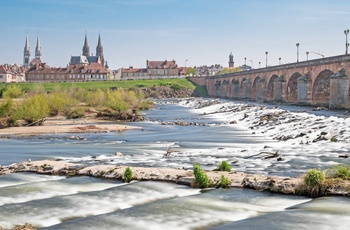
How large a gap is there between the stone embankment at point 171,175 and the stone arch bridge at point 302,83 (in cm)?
4007

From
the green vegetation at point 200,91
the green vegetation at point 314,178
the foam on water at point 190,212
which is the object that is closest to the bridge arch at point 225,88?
the green vegetation at point 200,91

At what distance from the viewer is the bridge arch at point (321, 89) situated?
223ft

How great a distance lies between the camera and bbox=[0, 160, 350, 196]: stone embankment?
59.0 feet

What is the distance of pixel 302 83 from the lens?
7031cm

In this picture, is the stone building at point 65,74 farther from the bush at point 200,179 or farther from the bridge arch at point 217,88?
the bush at point 200,179

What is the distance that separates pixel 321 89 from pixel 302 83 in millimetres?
2837

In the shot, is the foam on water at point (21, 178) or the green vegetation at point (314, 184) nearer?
the green vegetation at point (314, 184)

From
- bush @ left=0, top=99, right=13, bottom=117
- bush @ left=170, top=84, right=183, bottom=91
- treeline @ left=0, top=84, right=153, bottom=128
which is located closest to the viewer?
treeline @ left=0, top=84, right=153, bottom=128

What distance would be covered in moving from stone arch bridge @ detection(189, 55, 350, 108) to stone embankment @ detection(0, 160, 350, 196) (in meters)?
40.1

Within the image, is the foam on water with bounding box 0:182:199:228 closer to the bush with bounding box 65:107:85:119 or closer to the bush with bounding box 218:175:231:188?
the bush with bounding box 218:175:231:188

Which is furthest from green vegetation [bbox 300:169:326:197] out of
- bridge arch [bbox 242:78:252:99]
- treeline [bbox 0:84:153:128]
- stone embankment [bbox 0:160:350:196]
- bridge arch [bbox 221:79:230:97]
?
bridge arch [bbox 221:79:230:97]

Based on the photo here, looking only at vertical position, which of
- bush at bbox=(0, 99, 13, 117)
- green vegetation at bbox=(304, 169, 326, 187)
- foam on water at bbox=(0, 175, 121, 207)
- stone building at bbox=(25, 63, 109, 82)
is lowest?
foam on water at bbox=(0, 175, 121, 207)

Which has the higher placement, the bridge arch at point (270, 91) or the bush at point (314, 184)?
the bridge arch at point (270, 91)

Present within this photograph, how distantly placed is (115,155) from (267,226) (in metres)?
16.8
